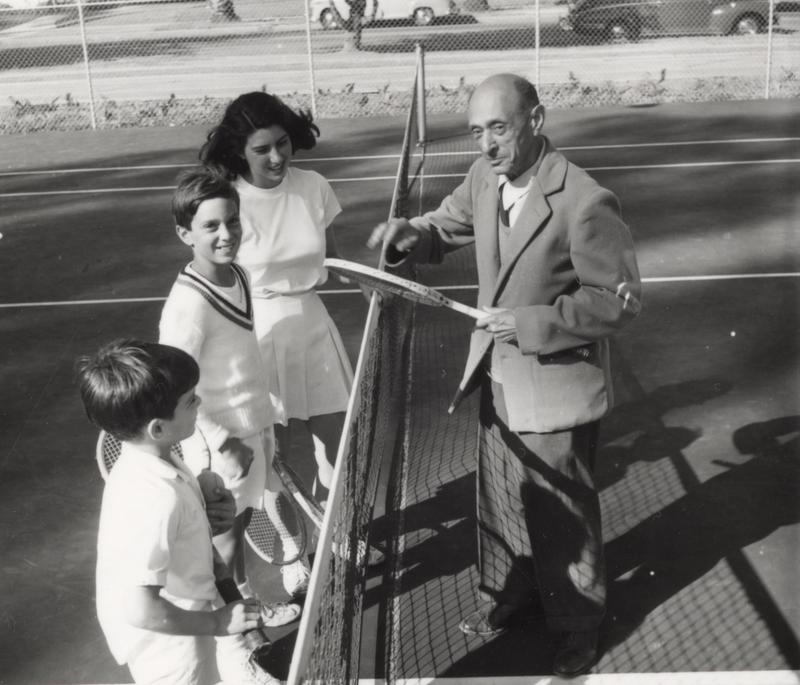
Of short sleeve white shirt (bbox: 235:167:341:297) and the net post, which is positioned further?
the net post

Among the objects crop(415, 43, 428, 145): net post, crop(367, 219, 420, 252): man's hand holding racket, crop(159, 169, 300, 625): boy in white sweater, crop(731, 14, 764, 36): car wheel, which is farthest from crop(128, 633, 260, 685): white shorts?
crop(731, 14, 764, 36): car wheel

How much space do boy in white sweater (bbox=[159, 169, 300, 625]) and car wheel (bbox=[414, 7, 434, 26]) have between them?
934 inches

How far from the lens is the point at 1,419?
23.9 ft

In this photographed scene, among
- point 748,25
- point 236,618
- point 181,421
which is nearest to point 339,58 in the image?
point 748,25

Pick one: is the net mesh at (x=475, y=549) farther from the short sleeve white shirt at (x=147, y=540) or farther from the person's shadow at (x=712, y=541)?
the short sleeve white shirt at (x=147, y=540)

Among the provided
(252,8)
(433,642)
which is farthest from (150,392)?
(252,8)

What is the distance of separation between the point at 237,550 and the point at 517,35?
23920mm

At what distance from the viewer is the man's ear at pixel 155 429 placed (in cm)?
310

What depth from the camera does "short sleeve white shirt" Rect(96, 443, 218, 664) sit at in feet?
9.86

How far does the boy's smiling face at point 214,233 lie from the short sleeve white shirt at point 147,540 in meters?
1.09

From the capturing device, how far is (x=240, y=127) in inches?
183

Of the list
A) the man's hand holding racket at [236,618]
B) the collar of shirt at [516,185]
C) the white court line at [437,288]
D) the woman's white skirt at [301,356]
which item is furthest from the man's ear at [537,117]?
the white court line at [437,288]

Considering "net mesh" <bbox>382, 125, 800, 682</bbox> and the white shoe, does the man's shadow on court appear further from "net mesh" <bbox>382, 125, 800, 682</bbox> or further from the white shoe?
the white shoe

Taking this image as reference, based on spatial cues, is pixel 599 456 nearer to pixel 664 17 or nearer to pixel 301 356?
pixel 301 356
